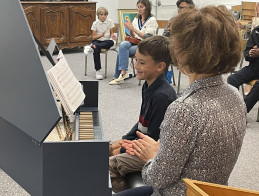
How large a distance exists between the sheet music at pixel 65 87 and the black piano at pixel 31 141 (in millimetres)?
130

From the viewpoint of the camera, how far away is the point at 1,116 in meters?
1.25

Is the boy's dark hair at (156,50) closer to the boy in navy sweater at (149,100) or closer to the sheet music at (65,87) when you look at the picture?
the boy in navy sweater at (149,100)

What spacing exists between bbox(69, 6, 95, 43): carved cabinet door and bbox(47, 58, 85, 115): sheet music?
5.63 m

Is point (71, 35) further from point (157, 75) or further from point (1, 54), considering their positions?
point (1, 54)

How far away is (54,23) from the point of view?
6652 millimetres

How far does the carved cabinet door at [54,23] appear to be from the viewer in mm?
6520

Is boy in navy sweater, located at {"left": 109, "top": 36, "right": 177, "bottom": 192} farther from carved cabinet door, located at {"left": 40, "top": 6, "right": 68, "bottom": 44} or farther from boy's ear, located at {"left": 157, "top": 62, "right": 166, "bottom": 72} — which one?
carved cabinet door, located at {"left": 40, "top": 6, "right": 68, "bottom": 44}

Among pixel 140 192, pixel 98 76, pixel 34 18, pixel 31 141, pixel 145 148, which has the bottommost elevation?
pixel 98 76

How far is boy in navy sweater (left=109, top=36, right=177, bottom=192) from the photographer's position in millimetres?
1825

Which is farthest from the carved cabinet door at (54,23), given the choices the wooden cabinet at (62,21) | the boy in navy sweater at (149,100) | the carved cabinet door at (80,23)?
the boy in navy sweater at (149,100)

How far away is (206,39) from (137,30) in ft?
13.1

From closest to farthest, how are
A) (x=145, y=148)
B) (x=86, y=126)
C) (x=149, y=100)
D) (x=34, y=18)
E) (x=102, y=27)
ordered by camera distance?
(x=145, y=148) → (x=86, y=126) → (x=149, y=100) → (x=102, y=27) → (x=34, y=18)

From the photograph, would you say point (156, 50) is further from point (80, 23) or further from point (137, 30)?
point (80, 23)

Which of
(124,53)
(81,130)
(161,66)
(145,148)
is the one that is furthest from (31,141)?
(124,53)
